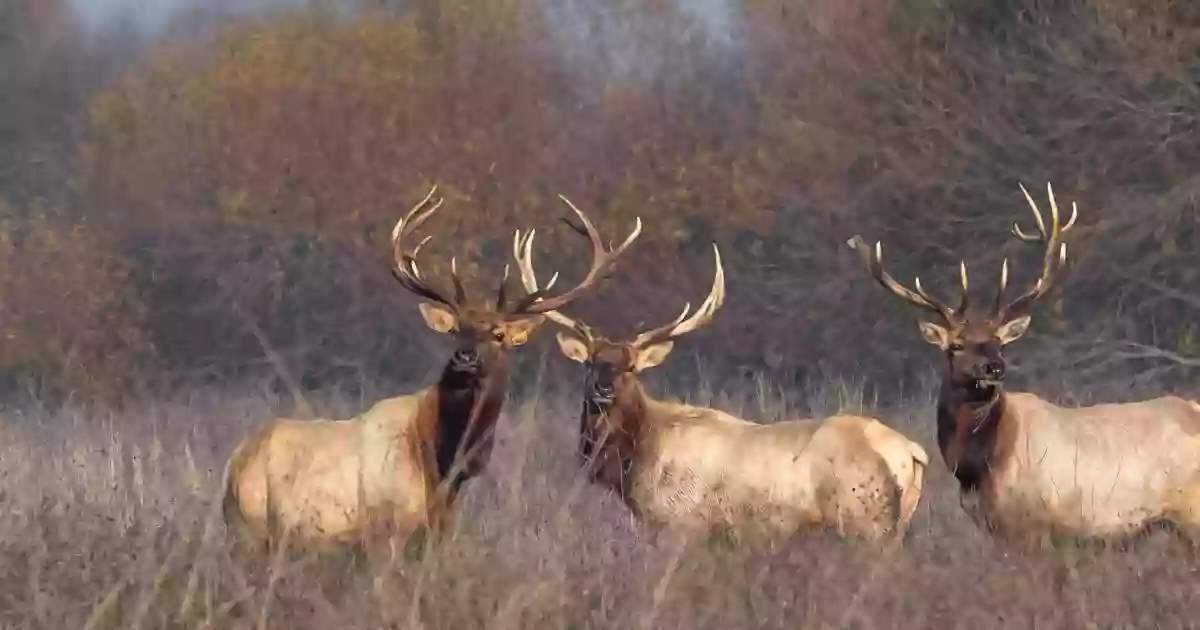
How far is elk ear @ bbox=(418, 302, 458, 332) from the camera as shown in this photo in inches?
185

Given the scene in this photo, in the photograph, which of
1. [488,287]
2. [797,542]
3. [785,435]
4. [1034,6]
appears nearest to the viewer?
[797,542]

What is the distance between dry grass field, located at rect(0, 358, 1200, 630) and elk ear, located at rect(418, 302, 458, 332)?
0.61 metres

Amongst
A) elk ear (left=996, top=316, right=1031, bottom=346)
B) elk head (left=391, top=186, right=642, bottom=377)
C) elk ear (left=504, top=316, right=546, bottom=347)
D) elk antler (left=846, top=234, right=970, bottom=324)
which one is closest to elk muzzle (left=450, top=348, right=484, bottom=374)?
elk head (left=391, top=186, right=642, bottom=377)

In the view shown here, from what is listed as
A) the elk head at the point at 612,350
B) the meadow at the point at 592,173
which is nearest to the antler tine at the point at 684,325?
the elk head at the point at 612,350

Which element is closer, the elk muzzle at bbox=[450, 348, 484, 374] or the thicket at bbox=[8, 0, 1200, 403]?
the elk muzzle at bbox=[450, 348, 484, 374]

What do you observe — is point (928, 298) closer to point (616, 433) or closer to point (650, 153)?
point (616, 433)

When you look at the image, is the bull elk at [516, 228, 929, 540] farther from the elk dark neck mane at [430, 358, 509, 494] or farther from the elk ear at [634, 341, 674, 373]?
the elk dark neck mane at [430, 358, 509, 494]

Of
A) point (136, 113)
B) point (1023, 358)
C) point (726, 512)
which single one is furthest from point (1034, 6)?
point (136, 113)

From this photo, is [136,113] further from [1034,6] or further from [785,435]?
[1034,6]

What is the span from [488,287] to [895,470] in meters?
2.65

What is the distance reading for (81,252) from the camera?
6.69 m

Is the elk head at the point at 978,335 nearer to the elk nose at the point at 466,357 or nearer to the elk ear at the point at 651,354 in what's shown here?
the elk ear at the point at 651,354

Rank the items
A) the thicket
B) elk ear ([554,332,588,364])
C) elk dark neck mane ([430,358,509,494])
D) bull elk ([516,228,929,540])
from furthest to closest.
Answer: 1. the thicket
2. elk ear ([554,332,588,364])
3. elk dark neck mane ([430,358,509,494])
4. bull elk ([516,228,929,540])

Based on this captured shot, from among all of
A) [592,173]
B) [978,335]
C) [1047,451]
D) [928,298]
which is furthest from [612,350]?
[592,173]
